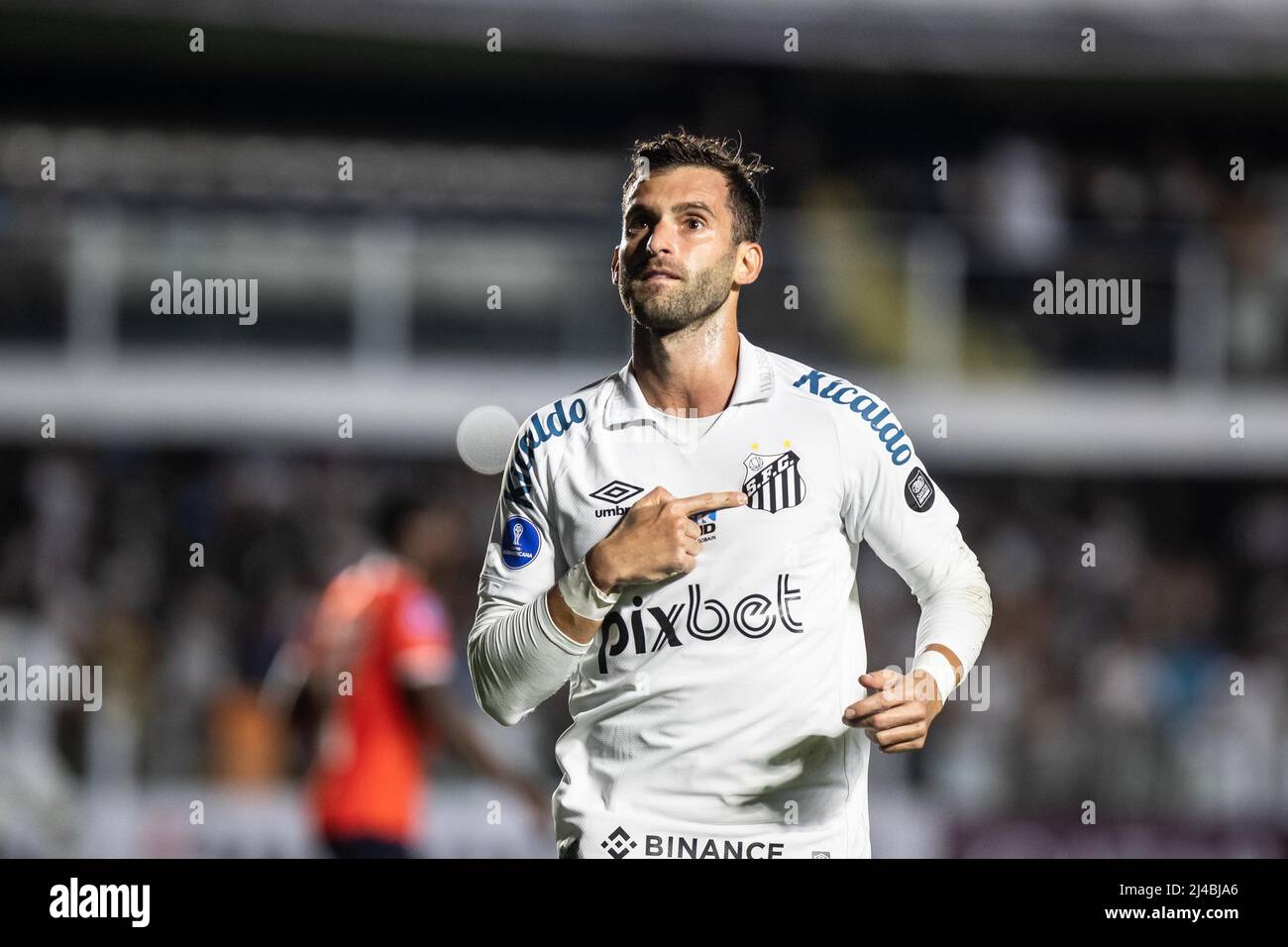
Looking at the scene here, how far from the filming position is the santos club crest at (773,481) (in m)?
2.94

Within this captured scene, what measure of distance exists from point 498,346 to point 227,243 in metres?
2.00

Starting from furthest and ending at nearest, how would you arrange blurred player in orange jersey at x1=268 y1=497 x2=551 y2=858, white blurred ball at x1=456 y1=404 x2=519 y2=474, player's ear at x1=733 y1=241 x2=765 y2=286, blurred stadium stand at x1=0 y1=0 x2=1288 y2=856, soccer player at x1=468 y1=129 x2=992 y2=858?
white blurred ball at x1=456 y1=404 x2=519 y2=474, blurred stadium stand at x1=0 y1=0 x2=1288 y2=856, blurred player in orange jersey at x1=268 y1=497 x2=551 y2=858, player's ear at x1=733 y1=241 x2=765 y2=286, soccer player at x1=468 y1=129 x2=992 y2=858

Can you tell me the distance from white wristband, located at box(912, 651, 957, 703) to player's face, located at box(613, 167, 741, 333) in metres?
→ 0.80

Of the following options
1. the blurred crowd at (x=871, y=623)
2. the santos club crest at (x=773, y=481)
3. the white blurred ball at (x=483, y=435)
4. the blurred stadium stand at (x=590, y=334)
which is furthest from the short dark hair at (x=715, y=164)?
the white blurred ball at (x=483, y=435)

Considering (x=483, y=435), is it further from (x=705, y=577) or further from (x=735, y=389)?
(x=705, y=577)

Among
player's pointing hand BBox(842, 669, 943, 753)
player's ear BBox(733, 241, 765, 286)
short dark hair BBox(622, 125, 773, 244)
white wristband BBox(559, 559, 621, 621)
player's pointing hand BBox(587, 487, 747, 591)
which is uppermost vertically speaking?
short dark hair BBox(622, 125, 773, 244)

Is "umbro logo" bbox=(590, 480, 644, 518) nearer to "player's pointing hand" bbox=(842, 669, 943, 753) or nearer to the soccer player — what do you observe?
the soccer player

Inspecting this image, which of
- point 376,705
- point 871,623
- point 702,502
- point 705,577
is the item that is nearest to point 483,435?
point 871,623

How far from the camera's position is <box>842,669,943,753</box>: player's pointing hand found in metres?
2.62

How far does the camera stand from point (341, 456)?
34.0 feet

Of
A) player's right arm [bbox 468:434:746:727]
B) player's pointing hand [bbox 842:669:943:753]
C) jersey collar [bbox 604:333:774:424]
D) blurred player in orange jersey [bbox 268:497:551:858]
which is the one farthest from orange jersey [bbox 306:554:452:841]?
player's pointing hand [bbox 842:669:943:753]

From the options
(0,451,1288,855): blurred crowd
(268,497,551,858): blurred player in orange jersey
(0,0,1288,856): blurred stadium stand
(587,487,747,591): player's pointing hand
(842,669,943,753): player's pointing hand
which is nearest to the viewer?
(842,669,943,753): player's pointing hand

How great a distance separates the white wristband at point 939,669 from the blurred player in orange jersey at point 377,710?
2.38 m
